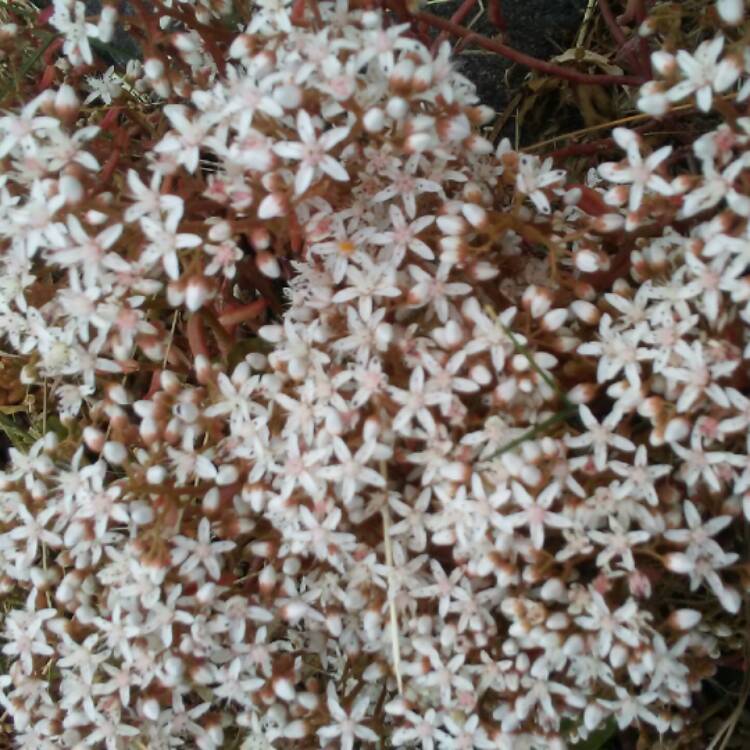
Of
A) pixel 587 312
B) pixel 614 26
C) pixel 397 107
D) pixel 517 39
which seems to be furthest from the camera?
pixel 517 39

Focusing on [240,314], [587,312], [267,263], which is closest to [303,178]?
[267,263]

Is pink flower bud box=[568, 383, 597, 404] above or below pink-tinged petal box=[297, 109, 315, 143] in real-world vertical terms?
below

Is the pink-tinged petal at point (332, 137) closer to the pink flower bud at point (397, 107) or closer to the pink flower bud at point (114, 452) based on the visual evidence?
the pink flower bud at point (397, 107)

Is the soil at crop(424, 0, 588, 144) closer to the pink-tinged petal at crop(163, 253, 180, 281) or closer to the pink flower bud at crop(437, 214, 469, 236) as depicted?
the pink flower bud at crop(437, 214, 469, 236)

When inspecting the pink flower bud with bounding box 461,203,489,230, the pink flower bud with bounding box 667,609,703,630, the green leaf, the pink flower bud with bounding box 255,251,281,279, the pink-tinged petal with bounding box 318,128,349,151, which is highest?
the pink-tinged petal with bounding box 318,128,349,151

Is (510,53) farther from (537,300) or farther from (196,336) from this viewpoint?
(196,336)

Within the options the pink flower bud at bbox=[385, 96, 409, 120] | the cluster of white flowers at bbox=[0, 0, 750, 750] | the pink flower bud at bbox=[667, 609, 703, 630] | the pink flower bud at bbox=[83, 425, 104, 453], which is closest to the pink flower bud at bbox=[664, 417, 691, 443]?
the cluster of white flowers at bbox=[0, 0, 750, 750]

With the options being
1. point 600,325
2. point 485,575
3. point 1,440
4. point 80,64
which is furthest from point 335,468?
point 1,440

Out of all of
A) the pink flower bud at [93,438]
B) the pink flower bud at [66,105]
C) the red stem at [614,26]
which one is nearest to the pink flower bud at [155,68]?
the pink flower bud at [66,105]
